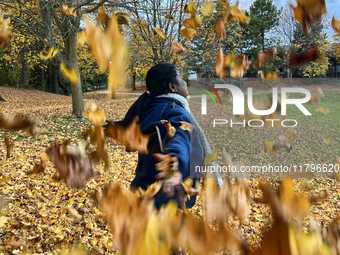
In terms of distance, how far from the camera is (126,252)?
640 millimetres

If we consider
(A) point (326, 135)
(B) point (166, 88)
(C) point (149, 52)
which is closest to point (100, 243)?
(B) point (166, 88)

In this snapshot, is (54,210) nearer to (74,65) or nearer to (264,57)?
(264,57)

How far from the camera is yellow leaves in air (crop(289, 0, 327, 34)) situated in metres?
0.88

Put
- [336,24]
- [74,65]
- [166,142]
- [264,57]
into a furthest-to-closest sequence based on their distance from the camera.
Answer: [74,65] → [264,57] → [336,24] → [166,142]

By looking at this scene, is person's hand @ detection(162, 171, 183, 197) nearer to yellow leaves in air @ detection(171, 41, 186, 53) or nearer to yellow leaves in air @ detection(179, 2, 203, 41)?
yellow leaves in air @ detection(179, 2, 203, 41)

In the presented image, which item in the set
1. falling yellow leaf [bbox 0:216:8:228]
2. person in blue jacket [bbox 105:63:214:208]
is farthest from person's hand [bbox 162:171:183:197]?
falling yellow leaf [bbox 0:216:8:228]

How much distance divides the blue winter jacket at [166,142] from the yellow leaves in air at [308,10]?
2.07 ft

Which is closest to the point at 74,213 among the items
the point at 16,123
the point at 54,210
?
the point at 54,210

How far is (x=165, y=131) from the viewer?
3.40 ft

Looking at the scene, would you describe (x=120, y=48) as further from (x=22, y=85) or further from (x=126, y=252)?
(x=22, y=85)

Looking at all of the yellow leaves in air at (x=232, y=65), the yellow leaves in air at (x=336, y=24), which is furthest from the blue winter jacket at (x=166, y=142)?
the yellow leaves in air at (x=336, y=24)

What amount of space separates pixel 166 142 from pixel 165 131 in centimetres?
10

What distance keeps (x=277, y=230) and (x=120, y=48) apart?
0.71 metres

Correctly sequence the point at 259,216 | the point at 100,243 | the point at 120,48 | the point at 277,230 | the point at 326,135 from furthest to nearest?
the point at 326,135
the point at 259,216
the point at 100,243
the point at 120,48
the point at 277,230
